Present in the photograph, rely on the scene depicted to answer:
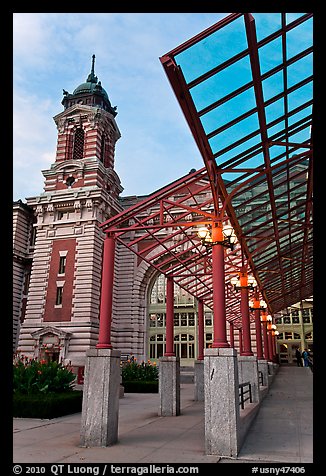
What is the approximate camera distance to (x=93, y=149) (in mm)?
37812

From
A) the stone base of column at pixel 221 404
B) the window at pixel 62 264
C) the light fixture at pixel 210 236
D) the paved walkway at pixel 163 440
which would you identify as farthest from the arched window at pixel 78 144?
the stone base of column at pixel 221 404

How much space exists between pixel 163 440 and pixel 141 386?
15767mm

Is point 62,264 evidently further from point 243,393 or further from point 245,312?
point 243,393

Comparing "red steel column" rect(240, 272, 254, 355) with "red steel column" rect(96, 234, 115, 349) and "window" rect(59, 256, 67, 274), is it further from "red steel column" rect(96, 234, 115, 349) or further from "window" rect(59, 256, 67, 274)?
"window" rect(59, 256, 67, 274)

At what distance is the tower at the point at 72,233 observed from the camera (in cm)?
3173

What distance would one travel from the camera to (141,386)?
23.8 metres

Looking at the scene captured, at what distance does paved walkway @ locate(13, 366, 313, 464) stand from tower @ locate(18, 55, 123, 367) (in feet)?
61.1

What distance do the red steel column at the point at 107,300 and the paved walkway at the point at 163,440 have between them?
229cm

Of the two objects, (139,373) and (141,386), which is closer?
(141,386)

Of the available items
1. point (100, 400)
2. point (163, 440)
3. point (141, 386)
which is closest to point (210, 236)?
point (100, 400)

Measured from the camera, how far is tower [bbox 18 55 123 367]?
31.7 m

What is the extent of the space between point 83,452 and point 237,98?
7.83 meters
